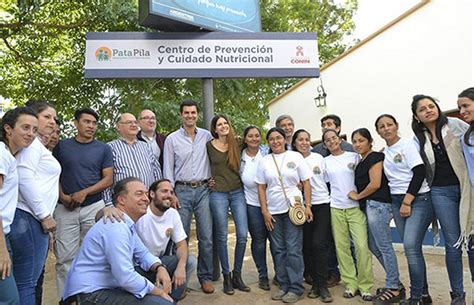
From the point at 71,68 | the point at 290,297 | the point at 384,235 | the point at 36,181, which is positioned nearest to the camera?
the point at 36,181

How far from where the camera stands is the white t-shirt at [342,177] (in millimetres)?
3852

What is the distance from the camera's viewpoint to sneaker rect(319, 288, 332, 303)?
3.68 metres

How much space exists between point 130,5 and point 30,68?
2999 mm

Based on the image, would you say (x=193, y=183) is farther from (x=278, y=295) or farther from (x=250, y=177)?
(x=278, y=295)

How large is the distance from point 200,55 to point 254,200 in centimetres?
195

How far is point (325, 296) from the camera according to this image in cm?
371

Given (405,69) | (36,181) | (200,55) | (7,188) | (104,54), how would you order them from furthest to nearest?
A: (405,69), (200,55), (104,54), (36,181), (7,188)

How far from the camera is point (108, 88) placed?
8.45 m

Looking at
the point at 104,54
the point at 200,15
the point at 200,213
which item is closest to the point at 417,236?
the point at 200,213

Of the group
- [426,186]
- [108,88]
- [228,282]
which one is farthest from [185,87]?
[426,186]

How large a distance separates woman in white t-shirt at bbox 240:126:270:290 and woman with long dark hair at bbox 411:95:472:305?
1.65 meters

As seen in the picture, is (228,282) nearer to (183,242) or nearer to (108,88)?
(183,242)

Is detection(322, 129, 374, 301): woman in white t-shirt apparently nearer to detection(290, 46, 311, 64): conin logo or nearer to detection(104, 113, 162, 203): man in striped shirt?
detection(290, 46, 311, 64): conin logo

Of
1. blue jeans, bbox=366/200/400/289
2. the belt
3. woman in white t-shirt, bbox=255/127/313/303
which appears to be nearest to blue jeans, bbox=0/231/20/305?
the belt
